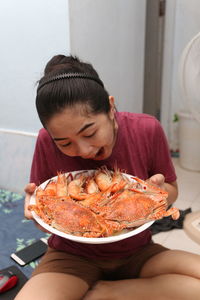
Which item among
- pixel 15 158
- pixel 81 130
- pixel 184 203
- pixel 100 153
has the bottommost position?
pixel 184 203

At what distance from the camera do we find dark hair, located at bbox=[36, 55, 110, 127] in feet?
2.71

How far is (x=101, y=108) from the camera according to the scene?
879 mm

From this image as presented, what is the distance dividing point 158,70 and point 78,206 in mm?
2339

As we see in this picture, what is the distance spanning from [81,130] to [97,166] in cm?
22

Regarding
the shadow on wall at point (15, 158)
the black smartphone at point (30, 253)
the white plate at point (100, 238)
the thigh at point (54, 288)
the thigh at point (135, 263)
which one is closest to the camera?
the white plate at point (100, 238)

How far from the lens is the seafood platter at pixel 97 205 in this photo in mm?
835

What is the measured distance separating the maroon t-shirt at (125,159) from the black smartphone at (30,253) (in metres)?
0.50

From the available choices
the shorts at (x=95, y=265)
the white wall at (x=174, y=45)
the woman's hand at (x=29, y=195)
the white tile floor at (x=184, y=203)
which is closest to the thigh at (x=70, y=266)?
the shorts at (x=95, y=265)

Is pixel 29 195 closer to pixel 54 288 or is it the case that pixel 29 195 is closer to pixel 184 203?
pixel 54 288

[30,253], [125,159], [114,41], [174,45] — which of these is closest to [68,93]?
[125,159]

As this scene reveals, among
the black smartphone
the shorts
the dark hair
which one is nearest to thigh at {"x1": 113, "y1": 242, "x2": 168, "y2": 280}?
the shorts

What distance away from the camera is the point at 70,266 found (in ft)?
3.22

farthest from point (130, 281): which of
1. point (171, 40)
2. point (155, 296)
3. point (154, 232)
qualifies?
point (171, 40)

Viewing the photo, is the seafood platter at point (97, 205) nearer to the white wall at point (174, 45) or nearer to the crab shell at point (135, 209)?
the crab shell at point (135, 209)
